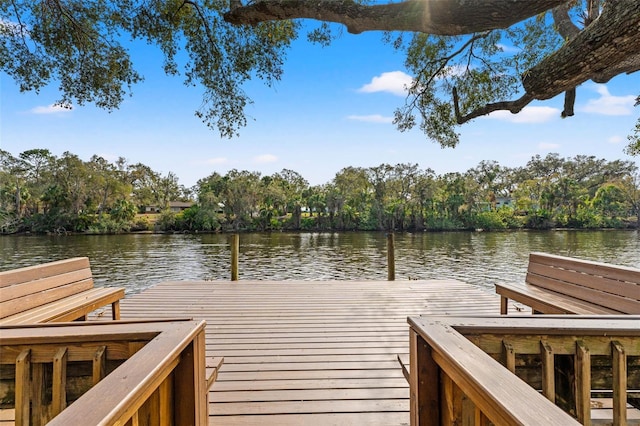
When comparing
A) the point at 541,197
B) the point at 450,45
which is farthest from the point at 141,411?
the point at 541,197

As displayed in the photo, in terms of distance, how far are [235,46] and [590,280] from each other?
5456mm

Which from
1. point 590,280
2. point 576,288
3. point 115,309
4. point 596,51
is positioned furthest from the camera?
point 115,309

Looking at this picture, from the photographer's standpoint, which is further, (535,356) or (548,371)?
(535,356)

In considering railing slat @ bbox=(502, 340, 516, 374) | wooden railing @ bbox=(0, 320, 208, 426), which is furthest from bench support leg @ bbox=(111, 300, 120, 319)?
railing slat @ bbox=(502, 340, 516, 374)

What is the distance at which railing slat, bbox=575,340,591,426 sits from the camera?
45.9 inches

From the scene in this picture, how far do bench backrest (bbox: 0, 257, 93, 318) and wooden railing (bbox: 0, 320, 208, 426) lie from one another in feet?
4.70

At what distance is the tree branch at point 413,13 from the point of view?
8.36ft

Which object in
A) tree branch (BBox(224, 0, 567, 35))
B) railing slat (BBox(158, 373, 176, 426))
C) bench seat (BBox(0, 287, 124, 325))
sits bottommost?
bench seat (BBox(0, 287, 124, 325))

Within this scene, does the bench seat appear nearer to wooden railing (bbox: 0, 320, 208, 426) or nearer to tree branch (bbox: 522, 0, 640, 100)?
wooden railing (bbox: 0, 320, 208, 426)

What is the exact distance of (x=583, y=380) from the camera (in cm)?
118

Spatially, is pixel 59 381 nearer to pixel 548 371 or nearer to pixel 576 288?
pixel 548 371

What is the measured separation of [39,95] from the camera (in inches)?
204

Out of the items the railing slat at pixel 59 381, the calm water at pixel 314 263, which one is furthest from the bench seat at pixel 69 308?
the calm water at pixel 314 263

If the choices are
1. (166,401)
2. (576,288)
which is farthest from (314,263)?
(166,401)
